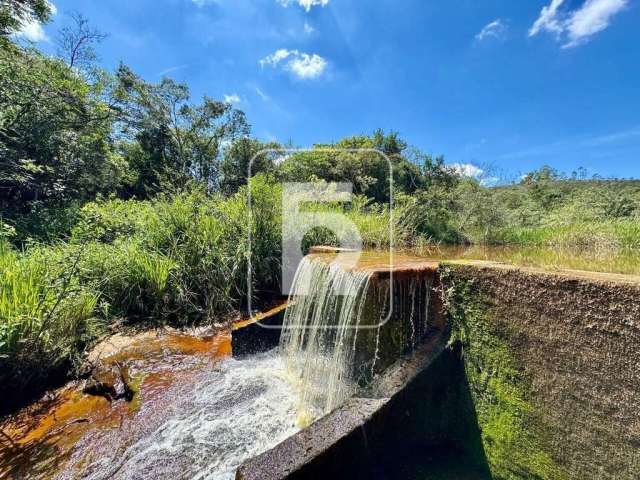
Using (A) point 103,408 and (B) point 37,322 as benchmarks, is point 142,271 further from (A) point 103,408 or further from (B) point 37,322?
(A) point 103,408

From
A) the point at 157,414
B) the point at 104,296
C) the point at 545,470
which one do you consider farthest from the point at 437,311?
the point at 104,296

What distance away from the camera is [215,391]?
2869 mm

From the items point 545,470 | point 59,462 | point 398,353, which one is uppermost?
point 398,353

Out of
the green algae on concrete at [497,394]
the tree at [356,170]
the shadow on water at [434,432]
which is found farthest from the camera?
the tree at [356,170]

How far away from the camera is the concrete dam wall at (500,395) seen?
1.39 metres

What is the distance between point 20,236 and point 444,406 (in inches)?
308

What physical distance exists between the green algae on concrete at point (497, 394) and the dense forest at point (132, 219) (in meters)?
3.47

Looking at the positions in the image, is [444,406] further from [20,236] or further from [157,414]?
[20,236]

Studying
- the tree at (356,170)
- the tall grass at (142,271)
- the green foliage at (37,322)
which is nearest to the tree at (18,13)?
the tall grass at (142,271)

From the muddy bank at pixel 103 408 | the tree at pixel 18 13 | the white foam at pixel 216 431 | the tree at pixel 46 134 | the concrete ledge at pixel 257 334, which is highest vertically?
the tree at pixel 18 13

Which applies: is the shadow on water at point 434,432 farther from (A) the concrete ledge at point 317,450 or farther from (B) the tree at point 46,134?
(B) the tree at point 46,134

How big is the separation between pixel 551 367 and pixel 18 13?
1166 cm

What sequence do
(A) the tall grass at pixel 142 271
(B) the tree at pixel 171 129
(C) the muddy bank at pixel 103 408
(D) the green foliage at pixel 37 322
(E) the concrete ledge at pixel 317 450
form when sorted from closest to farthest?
(E) the concrete ledge at pixel 317 450 → (C) the muddy bank at pixel 103 408 → (D) the green foliage at pixel 37 322 → (A) the tall grass at pixel 142 271 → (B) the tree at pixel 171 129

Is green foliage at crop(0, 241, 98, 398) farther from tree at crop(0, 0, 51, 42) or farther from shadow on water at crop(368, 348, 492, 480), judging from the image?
tree at crop(0, 0, 51, 42)
